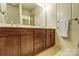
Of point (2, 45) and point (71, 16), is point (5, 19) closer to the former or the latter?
point (2, 45)

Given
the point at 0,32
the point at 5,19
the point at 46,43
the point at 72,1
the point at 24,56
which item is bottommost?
the point at 24,56

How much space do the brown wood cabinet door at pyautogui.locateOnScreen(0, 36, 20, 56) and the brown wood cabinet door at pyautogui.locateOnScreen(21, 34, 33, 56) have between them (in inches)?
3.1

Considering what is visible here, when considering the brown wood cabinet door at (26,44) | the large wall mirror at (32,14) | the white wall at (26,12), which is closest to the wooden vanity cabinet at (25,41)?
the brown wood cabinet door at (26,44)

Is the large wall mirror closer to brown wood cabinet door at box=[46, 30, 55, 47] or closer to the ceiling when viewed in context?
the ceiling

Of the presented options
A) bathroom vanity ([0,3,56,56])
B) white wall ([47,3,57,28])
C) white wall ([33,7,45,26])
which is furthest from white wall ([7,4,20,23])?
white wall ([47,3,57,28])

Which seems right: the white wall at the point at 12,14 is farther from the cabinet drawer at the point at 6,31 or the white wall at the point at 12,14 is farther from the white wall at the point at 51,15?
the white wall at the point at 51,15

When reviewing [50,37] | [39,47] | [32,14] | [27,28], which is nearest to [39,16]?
[32,14]

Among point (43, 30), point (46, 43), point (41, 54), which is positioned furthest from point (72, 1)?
point (41, 54)

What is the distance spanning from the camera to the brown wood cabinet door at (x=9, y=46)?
157cm

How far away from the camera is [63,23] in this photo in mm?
1791

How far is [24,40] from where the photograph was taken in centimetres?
177

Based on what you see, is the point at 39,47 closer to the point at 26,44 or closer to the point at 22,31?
the point at 26,44

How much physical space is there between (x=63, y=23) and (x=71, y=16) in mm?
137

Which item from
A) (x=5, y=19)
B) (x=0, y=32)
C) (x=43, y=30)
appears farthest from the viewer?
(x=43, y=30)
